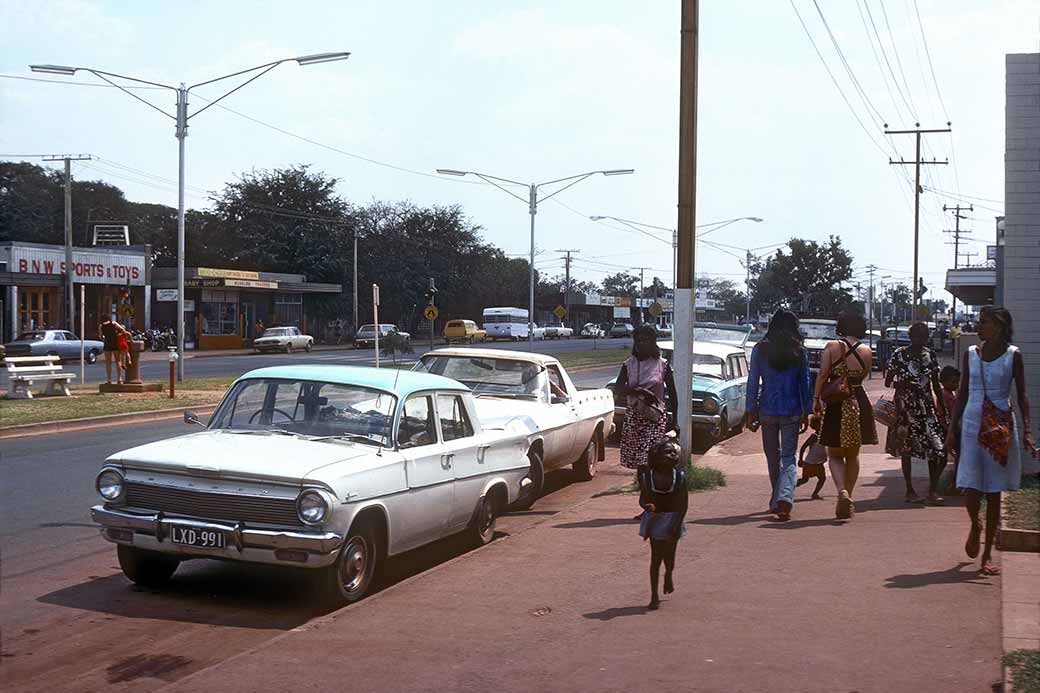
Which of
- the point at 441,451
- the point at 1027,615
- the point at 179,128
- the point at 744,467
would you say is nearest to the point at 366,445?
the point at 441,451

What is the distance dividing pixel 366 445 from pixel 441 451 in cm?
83

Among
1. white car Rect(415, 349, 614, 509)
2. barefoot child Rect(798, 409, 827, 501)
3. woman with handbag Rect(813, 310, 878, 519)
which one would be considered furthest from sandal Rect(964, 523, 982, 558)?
white car Rect(415, 349, 614, 509)

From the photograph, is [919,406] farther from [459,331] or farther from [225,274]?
[459,331]

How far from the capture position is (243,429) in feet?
26.8

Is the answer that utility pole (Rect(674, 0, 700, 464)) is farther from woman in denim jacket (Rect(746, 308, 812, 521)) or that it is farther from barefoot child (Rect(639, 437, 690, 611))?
barefoot child (Rect(639, 437, 690, 611))

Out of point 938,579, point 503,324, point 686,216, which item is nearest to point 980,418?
point 938,579

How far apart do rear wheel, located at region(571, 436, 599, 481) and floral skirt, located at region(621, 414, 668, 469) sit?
12.0 feet

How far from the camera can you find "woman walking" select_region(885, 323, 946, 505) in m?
10.4

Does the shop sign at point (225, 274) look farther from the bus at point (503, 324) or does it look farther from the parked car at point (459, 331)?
the bus at point (503, 324)

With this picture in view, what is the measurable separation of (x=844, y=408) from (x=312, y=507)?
4.98 meters

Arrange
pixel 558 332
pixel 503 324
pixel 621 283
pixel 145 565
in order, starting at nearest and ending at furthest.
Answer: pixel 145 565 → pixel 503 324 → pixel 558 332 → pixel 621 283

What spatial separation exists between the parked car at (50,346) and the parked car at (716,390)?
28.0 m

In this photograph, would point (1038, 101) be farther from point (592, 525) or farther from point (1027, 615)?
point (1027, 615)

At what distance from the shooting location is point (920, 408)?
10.4 m
